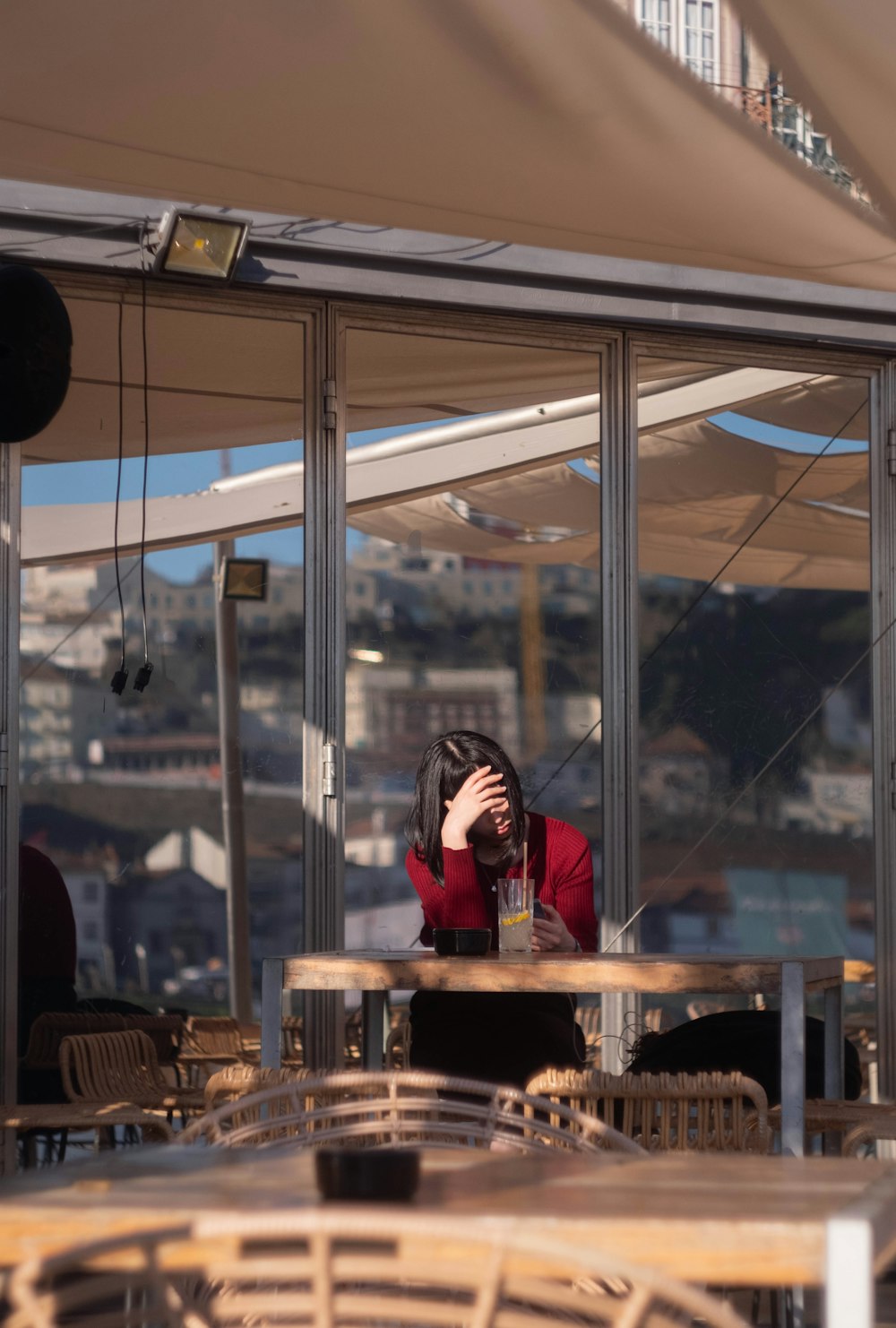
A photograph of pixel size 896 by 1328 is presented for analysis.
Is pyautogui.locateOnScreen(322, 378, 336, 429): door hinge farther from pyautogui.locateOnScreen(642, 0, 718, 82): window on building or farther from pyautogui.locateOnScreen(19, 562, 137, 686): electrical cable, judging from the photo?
pyautogui.locateOnScreen(642, 0, 718, 82): window on building

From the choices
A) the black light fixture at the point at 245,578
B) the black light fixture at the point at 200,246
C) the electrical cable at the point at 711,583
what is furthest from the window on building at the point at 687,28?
the electrical cable at the point at 711,583

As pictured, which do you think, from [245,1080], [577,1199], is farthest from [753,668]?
[577,1199]

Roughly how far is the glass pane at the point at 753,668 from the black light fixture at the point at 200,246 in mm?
1458

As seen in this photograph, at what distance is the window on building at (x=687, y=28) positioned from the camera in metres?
3.00

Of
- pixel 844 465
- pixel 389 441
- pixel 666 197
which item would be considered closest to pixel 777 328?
pixel 844 465

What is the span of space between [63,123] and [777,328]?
2.82 meters

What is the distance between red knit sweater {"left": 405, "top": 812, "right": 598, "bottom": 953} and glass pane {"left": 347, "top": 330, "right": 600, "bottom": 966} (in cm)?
87

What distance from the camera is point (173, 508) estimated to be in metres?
4.77

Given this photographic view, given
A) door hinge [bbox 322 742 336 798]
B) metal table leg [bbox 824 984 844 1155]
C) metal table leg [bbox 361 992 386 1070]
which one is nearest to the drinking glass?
metal table leg [bbox 361 992 386 1070]

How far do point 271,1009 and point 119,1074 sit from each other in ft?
4.21

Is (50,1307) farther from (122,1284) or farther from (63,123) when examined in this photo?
(63,123)

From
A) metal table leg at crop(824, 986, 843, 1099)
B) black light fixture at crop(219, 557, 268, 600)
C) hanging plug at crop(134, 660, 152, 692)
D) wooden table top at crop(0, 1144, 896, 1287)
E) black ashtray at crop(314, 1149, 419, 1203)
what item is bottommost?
metal table leg at crop(824, 986, 843, 1099)

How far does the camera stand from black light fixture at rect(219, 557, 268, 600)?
477cm

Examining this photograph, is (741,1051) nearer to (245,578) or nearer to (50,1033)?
(50,1033)
